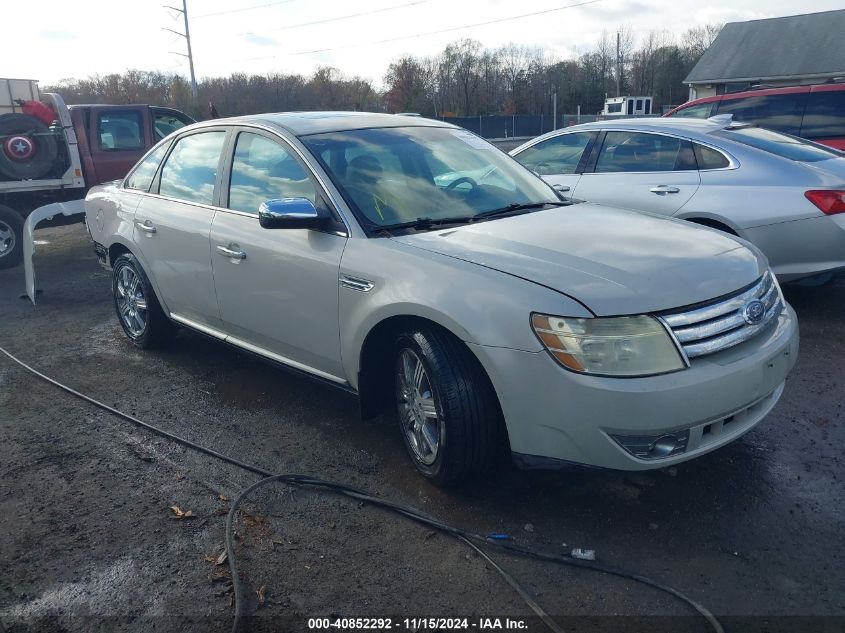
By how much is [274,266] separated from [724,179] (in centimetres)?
373

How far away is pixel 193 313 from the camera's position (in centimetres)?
486

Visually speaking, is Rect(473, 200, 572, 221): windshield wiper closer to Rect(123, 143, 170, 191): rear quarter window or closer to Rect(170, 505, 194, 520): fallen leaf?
Rect(170, 505, 194, 520): fallen leaf

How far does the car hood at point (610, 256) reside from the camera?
2.88 m

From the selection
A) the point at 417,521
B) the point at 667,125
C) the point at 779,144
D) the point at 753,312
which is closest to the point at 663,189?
the point at 667,125

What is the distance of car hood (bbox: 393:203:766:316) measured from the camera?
2.88m

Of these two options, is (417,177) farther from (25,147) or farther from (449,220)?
(25,147)

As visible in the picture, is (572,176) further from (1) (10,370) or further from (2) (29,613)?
(2) (29,613)

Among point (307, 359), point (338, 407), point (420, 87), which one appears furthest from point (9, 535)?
point (420, 87)

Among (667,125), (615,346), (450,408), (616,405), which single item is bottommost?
(450,408)

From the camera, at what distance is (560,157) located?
688 cm

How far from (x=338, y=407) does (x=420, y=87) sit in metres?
63.4

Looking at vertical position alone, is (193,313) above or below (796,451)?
above

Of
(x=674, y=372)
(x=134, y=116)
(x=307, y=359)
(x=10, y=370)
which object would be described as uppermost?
(x=134, y=116)

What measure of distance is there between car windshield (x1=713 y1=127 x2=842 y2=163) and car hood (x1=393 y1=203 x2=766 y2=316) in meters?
2.58
